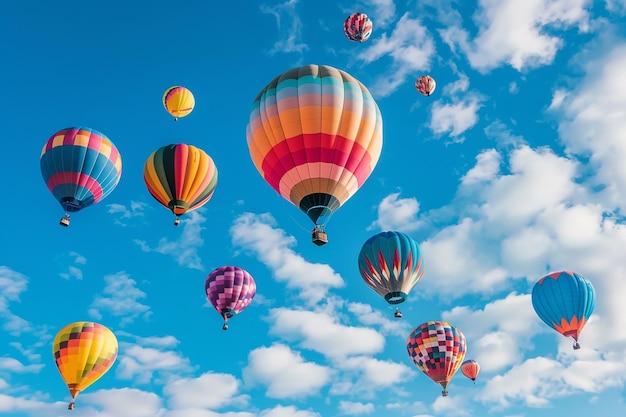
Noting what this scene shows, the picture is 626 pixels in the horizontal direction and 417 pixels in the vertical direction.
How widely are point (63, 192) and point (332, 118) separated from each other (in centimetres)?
1249

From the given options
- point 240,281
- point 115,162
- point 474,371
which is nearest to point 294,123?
point 115,162

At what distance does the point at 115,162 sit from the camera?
85.1 ft

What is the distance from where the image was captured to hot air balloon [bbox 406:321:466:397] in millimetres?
30125

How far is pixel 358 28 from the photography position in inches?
1251

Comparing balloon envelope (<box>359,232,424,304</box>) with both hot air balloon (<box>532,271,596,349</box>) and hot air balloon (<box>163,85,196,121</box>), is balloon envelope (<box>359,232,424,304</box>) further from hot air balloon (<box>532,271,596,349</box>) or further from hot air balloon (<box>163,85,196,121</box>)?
hot air balloon (<box>163,85,196,121</box>)

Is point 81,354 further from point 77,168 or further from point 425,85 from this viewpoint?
point 425,85

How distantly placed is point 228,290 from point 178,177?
8.41 m

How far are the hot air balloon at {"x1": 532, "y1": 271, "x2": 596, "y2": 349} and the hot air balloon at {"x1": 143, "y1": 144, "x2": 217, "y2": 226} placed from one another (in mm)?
18803

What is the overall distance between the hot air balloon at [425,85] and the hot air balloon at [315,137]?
15.2 meters

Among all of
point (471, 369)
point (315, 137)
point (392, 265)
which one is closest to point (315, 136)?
point (315, 137)

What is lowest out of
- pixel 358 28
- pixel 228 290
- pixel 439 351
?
pixel 439 351

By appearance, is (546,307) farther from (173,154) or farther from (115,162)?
(115,162)

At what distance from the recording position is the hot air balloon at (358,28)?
104ft

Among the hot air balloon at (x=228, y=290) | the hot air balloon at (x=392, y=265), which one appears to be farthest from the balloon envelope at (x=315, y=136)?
the hot air balloon at (x=228, y=290)
